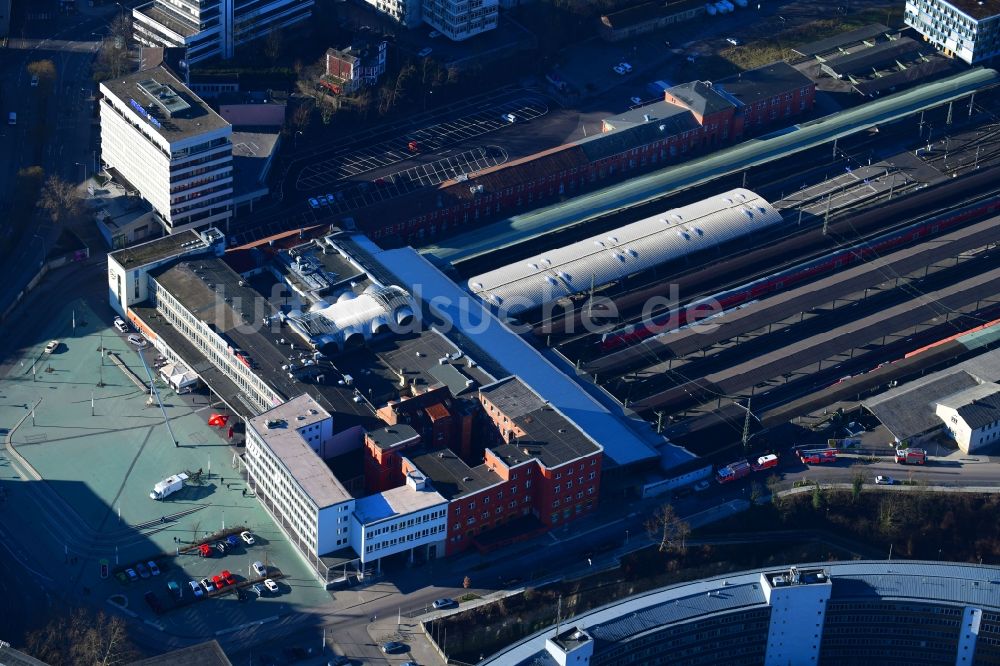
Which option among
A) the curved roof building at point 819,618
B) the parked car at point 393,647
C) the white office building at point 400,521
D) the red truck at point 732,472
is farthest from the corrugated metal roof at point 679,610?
the red truck at point 732,472

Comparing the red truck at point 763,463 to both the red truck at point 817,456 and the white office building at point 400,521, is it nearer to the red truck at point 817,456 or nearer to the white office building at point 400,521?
Result: the red truck at point 817,456

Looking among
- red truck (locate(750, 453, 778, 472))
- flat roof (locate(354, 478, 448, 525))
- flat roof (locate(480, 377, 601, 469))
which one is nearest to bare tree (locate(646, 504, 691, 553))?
flat roof (locate(480, 377, 601, 469))

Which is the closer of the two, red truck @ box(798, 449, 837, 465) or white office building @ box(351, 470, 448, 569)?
white office building @ box(351, 470, 448, 569)

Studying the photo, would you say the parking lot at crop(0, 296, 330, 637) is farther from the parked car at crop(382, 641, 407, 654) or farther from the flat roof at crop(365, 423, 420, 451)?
the flat roof at crop(365, 423, 420, 451)

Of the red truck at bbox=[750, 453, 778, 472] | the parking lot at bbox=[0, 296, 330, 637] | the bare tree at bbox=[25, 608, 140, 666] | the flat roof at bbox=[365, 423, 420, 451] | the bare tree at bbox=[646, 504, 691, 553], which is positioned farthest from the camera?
the red truck at bbox=[750, 453, 778, 472]

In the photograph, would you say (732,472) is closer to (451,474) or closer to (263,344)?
(451,474)

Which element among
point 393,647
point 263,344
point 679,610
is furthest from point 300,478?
point 679,610
